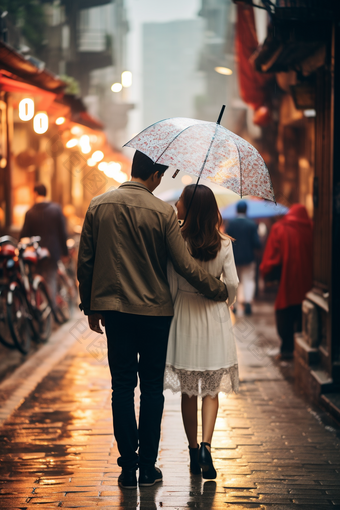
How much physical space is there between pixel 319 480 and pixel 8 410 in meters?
2.88

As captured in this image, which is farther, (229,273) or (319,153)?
(319,153)

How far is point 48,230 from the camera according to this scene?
9.65 m

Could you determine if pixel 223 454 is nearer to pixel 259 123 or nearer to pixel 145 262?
pixel 145 262


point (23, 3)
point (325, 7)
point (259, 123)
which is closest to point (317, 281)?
point (325, 7)

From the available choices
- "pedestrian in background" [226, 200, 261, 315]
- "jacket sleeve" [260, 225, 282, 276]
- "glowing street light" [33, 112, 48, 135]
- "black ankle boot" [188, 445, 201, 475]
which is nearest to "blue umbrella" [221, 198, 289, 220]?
"pedestrian in background" [226, 200, 261, 315]

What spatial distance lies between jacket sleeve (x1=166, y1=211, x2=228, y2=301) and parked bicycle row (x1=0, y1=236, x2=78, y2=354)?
388 cm

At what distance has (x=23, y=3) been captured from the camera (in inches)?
610

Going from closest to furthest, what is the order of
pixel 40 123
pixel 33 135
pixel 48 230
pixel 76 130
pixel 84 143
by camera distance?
pixel 40 123 < pixel 48 230 < pixel 84 143 < pixel 76 130 < pixel 33 135

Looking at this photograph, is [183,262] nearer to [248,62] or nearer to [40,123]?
[40,123]

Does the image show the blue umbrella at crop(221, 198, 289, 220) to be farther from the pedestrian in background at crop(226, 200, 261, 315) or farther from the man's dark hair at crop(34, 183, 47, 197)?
the man's dark hair at crop(34, 183, 47, 197)

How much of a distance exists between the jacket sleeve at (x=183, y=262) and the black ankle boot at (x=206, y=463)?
→ 100cm

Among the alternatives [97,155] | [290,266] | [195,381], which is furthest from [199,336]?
[97,155]

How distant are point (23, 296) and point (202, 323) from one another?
4489 millimetres

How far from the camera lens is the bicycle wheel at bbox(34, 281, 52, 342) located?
27.9 feet
